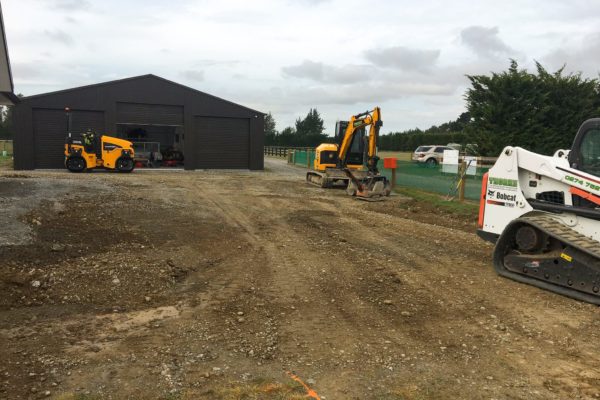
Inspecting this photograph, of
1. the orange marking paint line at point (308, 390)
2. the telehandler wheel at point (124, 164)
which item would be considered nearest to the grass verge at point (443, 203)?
the orange marking paint line at point (308, 390)

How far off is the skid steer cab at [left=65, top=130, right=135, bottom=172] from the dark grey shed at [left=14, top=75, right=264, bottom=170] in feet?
10.9

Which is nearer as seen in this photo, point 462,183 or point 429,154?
point 462,183

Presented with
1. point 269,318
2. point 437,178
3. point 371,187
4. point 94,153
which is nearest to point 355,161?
point 371,187

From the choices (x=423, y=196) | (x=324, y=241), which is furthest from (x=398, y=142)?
Answer: (x=324, y=241)

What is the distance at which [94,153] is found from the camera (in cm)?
2514

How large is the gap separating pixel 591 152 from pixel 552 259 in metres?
1.63

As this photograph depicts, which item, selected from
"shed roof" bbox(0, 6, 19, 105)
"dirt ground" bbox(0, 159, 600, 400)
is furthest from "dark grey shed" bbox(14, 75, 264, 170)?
"dirt ground" bbox(0, 159, 600, 400)

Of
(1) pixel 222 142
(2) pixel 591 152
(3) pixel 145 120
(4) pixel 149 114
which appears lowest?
(2) pixel 591 152

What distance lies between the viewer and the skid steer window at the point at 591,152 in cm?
659

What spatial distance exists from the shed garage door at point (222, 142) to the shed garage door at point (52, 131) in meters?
6.69

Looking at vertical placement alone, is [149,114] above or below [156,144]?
above

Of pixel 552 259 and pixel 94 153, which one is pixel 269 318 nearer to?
pixel 552 259

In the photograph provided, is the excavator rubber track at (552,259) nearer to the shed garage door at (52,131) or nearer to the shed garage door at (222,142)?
the shed garage door at (222,142)

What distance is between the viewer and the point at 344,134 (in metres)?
21.2
